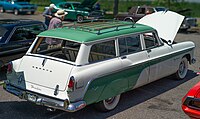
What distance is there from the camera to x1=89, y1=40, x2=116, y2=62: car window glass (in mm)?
5021

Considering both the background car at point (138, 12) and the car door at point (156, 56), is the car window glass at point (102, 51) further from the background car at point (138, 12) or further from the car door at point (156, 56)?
the background car at point (138, 12)

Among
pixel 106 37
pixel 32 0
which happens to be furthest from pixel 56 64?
pixel 32 0

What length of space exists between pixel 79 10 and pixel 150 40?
15.5m

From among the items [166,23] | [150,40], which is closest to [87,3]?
[166,23]

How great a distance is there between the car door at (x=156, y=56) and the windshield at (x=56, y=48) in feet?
5.46

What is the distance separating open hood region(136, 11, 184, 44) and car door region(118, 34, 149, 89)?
146 cm

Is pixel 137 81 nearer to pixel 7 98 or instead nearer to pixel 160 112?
pixel 160 112

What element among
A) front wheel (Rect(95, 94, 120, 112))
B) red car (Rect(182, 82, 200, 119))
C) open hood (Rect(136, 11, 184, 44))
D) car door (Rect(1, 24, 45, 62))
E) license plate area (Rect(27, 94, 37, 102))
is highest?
open hood (Rect(136, 11, 184, 44))

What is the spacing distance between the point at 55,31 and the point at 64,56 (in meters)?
0.52

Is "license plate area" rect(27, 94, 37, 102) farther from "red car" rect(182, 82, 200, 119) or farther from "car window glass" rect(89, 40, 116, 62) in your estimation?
"red car" rect(182, 82, 200, 119)

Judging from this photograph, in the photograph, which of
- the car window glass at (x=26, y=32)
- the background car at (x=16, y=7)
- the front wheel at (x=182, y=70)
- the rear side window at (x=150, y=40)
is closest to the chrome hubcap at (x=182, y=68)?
the front wheel at (x=182, y=70)

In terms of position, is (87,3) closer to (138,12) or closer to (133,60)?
(138,12)

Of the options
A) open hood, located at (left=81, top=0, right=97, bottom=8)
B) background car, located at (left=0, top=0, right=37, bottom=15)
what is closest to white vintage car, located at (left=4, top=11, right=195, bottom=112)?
open hood, located at (left=81, top=0, right=97, bottom=8)

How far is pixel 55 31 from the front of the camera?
5.38m
